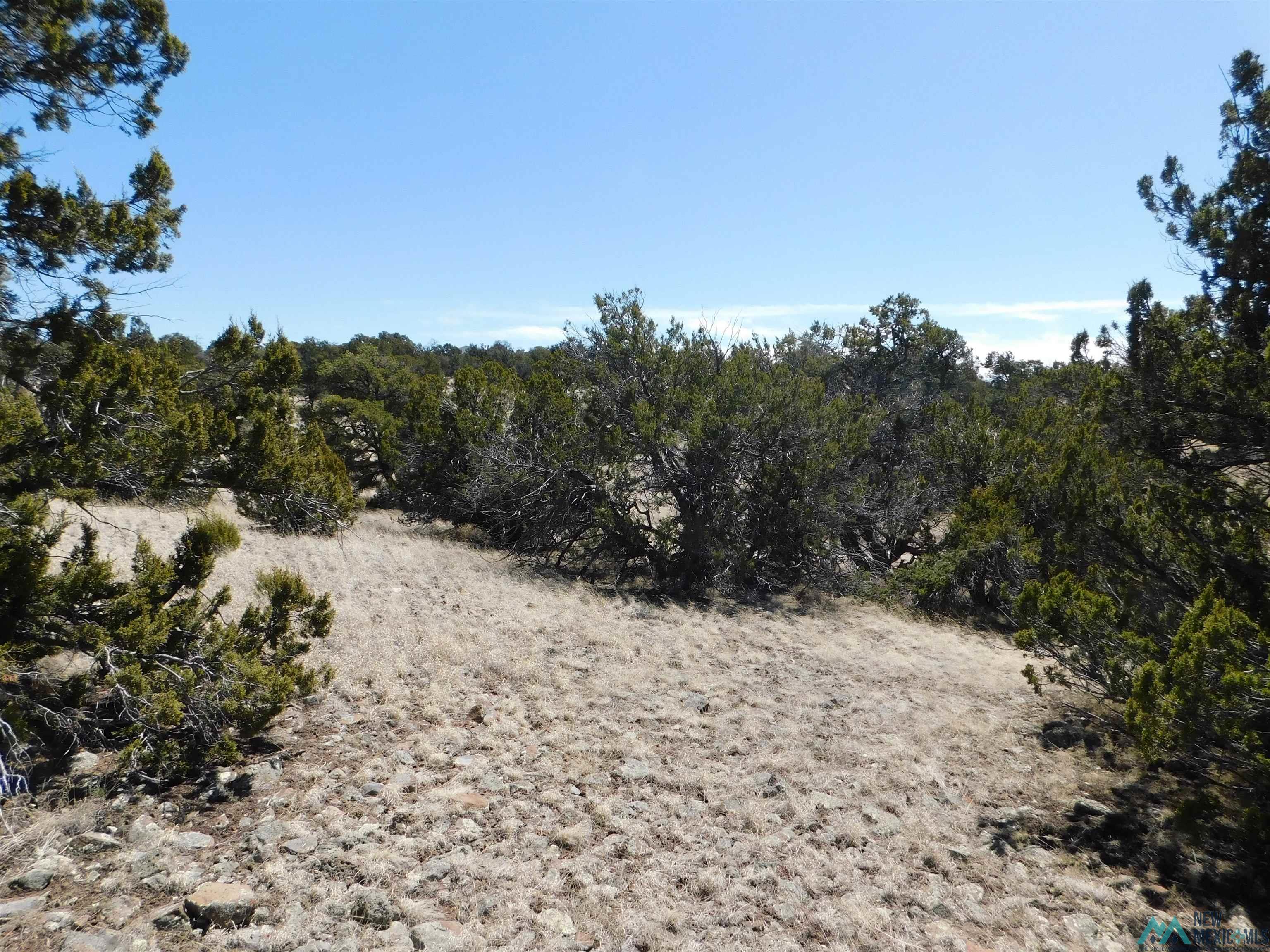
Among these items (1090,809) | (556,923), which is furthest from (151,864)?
(1090,809)

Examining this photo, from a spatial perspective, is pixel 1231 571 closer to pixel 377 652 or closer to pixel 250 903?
pixel 250 903

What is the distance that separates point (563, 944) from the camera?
144 inches

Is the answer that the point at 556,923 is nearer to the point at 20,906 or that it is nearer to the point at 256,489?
the point at 20,906

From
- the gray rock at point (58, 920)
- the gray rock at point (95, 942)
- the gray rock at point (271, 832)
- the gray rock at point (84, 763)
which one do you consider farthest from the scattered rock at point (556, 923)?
the gray rock at point (84, 763)

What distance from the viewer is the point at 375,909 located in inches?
145

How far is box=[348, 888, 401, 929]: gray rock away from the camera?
3637mm

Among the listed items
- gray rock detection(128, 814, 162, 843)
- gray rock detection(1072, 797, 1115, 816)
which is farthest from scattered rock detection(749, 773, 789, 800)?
gray rock detection(128, 814, 162, 843)

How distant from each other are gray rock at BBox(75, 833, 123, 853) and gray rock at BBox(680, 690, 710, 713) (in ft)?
15.3

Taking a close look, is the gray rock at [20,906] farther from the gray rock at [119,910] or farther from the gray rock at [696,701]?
the gray rock at [696,701]

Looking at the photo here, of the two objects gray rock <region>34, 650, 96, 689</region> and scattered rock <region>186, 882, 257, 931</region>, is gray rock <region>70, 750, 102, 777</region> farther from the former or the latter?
scattered rock <region>186, 882, 257, 931</region>

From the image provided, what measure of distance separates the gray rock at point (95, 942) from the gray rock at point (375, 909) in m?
0.98

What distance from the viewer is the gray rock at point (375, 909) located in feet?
11.9

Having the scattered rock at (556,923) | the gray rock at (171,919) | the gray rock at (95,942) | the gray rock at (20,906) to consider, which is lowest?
the scattered rock at (556,923)

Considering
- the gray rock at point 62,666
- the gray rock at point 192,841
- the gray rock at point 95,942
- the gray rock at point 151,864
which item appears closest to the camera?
the gray rock at point 95,942
